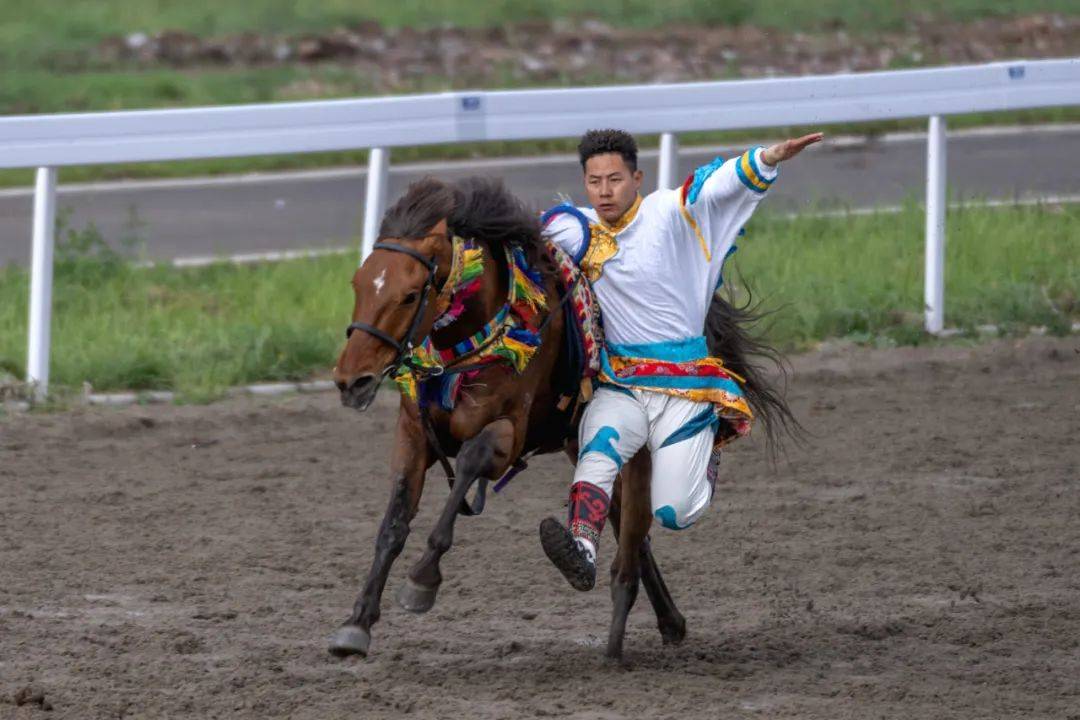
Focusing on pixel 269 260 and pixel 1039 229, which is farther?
pixel 269 260

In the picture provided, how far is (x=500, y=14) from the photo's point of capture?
66.8 ft

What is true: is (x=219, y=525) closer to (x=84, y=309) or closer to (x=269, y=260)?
(x=84, y=309)

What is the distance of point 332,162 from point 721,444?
413 inches

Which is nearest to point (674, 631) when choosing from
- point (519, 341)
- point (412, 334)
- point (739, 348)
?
point (739, 348)

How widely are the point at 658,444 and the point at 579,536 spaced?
1.49ft

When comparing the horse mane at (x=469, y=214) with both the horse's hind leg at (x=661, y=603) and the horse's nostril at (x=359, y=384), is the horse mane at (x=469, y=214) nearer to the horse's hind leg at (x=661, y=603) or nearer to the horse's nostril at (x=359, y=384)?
the horse's nostril at (x=359, y=384)

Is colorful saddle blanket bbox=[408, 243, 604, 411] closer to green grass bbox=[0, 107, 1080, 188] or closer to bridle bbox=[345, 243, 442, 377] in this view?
bridle bbox=[345, 243, 442, 377]

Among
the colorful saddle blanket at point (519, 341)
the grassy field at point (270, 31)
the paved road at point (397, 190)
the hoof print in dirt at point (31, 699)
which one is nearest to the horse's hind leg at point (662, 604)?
the colorful saddle blanket at point (519, 341)

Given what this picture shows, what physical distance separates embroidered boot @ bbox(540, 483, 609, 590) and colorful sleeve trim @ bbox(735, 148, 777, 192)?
1039 millimetres

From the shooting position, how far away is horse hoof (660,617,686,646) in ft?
19.3

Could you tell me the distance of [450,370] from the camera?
17.2 feet

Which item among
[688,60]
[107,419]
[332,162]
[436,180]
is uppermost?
[688,60]

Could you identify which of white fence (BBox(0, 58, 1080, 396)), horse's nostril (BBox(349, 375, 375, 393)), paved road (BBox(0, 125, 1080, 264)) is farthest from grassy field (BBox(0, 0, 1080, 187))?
horse's nostril (BBox(349, 375, 375, 393))

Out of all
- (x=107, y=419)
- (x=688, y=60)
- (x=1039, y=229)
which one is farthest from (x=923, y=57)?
(x=107, y=419)
